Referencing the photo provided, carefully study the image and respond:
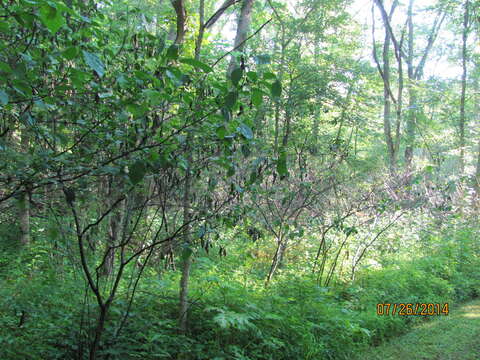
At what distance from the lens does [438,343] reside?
499 cm

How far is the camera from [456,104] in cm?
1512

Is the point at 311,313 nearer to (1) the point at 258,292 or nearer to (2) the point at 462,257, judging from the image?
(1) the point at 258,292

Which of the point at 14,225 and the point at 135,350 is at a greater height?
the point at 14,225

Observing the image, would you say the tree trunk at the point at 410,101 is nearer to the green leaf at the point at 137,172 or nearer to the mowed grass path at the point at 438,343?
the mowed grass path at the point at 438,343

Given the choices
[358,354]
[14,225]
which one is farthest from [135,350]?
[14,225]

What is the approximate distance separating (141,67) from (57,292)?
7.72 feet

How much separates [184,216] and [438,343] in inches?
149

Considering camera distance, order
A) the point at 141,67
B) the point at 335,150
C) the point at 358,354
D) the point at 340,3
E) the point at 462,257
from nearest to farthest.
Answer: the point at 141,67 < the point at 358,354 < the point at 335,150 < the point at 462,257 < the point at 340,3

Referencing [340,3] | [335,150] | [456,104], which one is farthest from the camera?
[456,104]

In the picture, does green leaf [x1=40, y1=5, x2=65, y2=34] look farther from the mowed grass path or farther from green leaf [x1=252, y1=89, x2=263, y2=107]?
the mowed grass path
